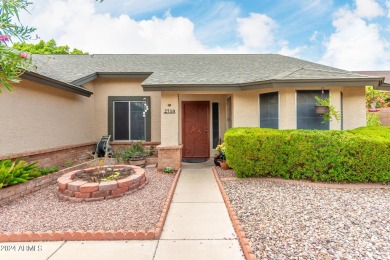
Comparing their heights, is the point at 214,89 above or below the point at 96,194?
above

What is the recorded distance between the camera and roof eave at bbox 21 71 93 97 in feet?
18.2

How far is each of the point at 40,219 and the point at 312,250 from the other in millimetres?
4457

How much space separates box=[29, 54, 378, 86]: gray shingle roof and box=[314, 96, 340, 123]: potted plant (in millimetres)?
729

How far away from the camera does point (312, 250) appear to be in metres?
2.66

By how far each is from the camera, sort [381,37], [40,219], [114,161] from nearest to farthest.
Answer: [40,219], [114,161], [381,37]

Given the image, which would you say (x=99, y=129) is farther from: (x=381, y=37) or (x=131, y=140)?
(x=381, y=37)

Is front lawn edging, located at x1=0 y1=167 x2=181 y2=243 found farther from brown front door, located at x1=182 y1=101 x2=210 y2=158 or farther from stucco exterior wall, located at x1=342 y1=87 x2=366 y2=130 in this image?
stucco exterior wall, located at x1=342 y1=87 x2=366 y2=130

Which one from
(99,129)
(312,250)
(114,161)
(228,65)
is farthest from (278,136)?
(99,129)

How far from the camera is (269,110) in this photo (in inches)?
283

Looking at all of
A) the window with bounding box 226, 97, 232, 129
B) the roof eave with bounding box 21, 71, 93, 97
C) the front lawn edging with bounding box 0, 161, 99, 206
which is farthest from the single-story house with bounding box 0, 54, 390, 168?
the front lawn edging with bounding box 0, 161, 99, 206

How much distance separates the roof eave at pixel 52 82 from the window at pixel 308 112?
804 cm

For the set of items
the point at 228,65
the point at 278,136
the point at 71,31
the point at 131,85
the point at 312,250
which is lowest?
the point at 312,250

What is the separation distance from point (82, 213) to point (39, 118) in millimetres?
4256

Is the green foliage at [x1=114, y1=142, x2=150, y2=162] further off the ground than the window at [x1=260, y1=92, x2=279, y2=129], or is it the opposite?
the window at [x1=260, y1=92, x2=279, y2=129]
